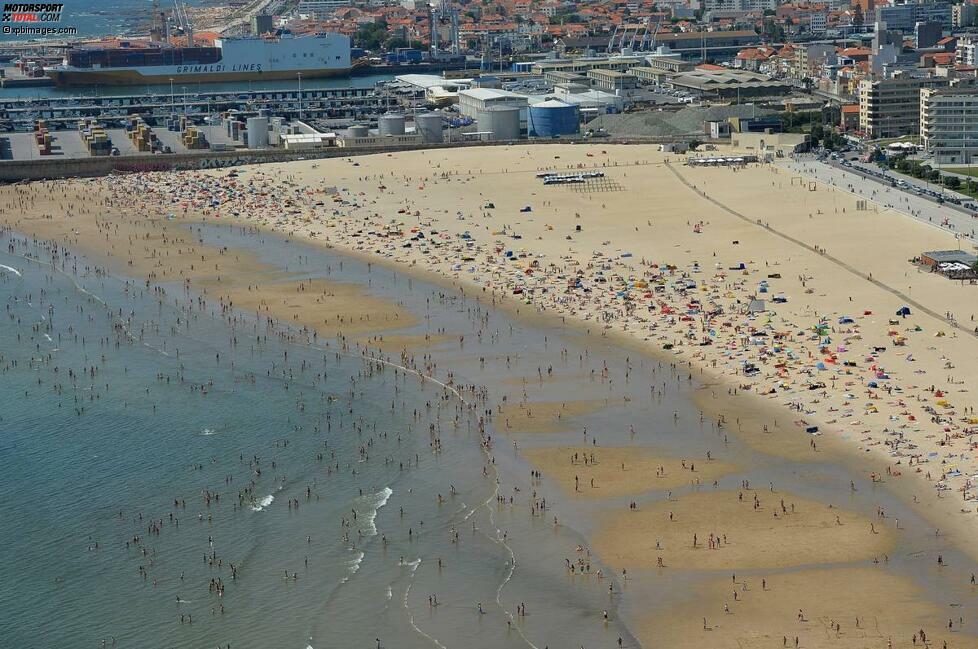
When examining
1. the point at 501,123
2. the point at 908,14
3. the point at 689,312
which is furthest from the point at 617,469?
the point at 908,14

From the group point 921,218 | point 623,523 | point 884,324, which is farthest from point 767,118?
point 623,523

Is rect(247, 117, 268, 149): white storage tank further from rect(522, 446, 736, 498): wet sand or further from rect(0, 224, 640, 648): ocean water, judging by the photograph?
rect(522, 446, 736, 498): wet sand

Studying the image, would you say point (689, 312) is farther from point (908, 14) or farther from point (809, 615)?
point (908, 14)

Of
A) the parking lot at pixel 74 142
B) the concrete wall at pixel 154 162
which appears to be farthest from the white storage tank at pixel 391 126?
the parking lot at pixel 74 142

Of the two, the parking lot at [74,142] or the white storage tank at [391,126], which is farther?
the white storage tank at [391,126]

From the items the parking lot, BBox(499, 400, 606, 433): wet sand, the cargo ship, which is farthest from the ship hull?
BBox(499, 400, 606, 433): wet sand

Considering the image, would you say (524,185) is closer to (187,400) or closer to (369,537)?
(187,400)

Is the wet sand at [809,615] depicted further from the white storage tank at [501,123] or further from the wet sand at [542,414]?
the white storage tank at [501,123]
